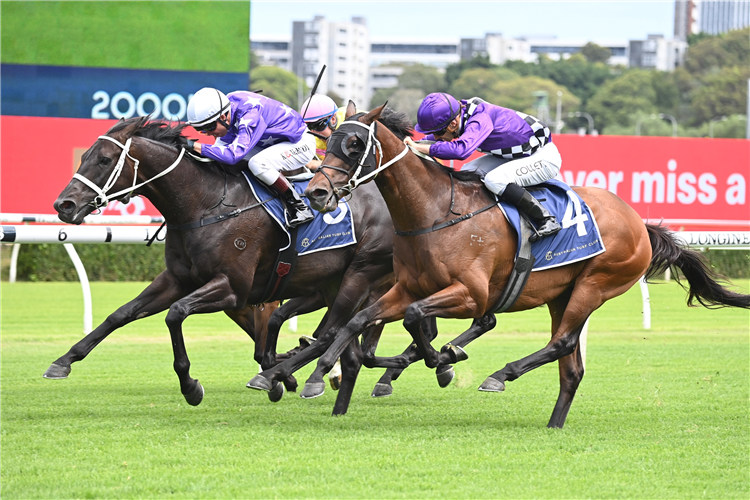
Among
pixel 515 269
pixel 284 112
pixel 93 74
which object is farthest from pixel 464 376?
pixel 93 74

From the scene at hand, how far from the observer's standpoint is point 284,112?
19.2ft

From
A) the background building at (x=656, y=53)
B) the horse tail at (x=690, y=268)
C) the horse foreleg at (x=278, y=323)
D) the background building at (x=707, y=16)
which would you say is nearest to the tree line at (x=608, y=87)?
the background building at (x=656, y=53)

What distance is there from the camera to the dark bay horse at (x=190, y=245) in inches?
203

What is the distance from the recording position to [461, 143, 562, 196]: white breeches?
5.26 m

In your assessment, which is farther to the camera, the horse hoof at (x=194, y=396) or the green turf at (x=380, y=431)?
the horse hoof at (x=194, y=396)

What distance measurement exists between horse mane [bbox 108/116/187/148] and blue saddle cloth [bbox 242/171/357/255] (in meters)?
0.45

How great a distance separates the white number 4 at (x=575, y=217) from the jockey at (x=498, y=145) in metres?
0.12

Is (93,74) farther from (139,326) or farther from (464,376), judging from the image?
(464,376)

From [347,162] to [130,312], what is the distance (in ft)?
5.15

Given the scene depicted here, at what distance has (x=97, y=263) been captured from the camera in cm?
1412

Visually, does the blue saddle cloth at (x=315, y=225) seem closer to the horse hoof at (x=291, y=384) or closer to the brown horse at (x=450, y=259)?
the brown horse at (x=450, y=259)

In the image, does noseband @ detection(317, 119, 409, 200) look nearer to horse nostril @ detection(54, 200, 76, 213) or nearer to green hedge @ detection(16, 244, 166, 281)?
horse nostril @ detection(54, 200, 76, 213)

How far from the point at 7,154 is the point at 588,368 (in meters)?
8.57

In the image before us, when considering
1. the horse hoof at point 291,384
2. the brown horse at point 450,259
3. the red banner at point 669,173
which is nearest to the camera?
the brown horse at point 450,259
